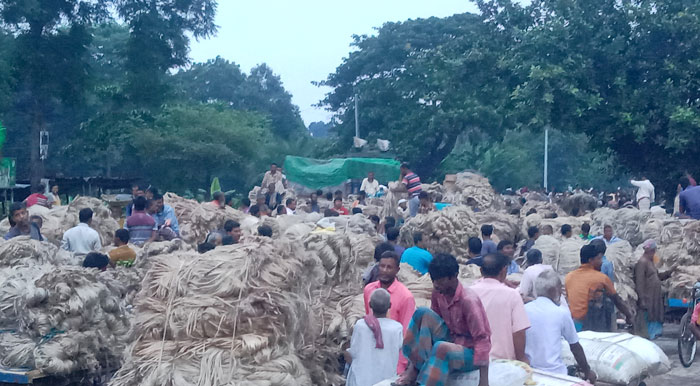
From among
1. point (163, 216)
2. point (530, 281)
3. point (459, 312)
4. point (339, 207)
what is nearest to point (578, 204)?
point (339, 207)

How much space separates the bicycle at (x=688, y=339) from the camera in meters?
Answer: 10.8

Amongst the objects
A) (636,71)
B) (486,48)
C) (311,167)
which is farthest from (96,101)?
→ (636,71)

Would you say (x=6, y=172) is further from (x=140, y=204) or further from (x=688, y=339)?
(x=688, y=339)

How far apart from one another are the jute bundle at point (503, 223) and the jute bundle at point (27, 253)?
8068 mm

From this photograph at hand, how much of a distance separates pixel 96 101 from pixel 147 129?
10.6 meters

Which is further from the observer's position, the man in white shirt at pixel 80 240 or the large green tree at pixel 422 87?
the large green tree at pixel 422 87

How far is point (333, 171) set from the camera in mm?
26172

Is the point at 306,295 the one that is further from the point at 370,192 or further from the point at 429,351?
the point at 370,192

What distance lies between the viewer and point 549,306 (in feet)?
21.6

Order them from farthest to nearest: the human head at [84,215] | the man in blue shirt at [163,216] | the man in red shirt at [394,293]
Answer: the man in blue shirt at [163,216], the human head at [84,215], the man in red shirt at [394,293]

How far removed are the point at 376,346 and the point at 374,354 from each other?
66 millimetres

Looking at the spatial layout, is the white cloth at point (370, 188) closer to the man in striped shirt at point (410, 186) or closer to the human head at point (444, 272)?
the man in striped shirt at point (410, 186)

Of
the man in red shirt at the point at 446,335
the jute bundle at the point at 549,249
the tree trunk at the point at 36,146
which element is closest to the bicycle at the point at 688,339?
the jute bundle at the point at 549,249

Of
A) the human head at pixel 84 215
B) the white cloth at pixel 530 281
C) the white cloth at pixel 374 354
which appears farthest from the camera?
the human head at pixel 84 215
